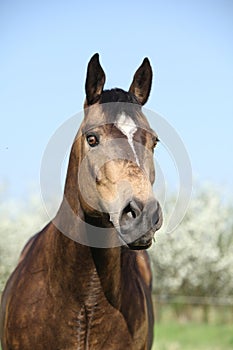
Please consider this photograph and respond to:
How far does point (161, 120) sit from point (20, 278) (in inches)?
67.8

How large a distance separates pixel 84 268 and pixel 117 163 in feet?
3.12

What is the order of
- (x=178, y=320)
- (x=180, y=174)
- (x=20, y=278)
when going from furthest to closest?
(x=178, y=320) < (x=20, y=278) < (x=180, y=174)

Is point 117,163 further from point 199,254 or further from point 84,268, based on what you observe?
point 199,254

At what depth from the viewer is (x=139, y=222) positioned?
3629 millimetres

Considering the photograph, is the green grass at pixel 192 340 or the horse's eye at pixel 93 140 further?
the green grass at pixel 192 340

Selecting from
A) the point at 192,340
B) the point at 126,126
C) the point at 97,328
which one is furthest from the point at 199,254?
the point at 126,126

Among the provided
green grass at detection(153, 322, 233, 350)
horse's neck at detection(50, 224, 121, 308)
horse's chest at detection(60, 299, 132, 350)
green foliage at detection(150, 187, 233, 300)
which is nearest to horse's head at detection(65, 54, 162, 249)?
horse's neck at detection(50, 224, 121, 308)

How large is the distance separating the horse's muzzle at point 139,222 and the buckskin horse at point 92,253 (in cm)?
15

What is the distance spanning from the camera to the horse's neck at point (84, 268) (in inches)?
177

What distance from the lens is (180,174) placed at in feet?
15.5

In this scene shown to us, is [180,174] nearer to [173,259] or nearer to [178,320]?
[178,320]

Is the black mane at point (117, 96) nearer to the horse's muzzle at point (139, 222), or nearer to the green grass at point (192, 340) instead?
the horse's muzzle at point (139, 222)

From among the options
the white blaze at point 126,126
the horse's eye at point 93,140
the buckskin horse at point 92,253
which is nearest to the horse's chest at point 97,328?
the buckskin horse at point 92,253

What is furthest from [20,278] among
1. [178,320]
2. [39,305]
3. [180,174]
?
[178,320]
